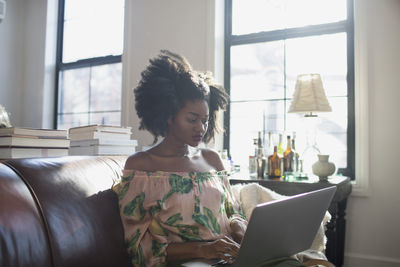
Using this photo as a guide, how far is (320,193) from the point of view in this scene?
1.09 meters

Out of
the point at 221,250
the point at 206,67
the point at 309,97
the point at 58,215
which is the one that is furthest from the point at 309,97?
the point at 58,215

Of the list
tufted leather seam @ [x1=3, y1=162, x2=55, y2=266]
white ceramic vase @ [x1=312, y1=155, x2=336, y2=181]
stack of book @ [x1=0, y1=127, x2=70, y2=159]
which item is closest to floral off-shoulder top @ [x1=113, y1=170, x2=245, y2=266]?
tufted leather seam @ [x1=3, y1=162, x2=55, y2=266]

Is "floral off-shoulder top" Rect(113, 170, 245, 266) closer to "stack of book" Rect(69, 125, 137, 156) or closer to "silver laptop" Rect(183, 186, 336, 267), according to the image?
"silver laptop" Rect(183, 186, 336, 267)

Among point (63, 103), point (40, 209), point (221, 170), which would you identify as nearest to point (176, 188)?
point (221, 170)

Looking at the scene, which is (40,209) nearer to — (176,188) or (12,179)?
(12,179)

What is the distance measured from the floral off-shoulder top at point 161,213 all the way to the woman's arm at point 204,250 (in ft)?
0.09

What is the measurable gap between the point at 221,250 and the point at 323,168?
1.38m

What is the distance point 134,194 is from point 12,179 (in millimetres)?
384

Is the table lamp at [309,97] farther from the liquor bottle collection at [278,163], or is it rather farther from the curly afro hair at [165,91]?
the curly afro hair at [165,91]

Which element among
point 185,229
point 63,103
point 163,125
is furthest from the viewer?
point 63,103

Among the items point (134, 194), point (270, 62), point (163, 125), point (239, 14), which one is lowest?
point (134, 194)

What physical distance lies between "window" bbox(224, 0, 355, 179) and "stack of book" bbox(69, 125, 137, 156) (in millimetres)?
1159

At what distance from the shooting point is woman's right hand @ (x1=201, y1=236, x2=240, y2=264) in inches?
42.9

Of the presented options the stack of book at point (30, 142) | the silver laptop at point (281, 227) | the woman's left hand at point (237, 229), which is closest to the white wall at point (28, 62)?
the stack of book at point (30, 142)
